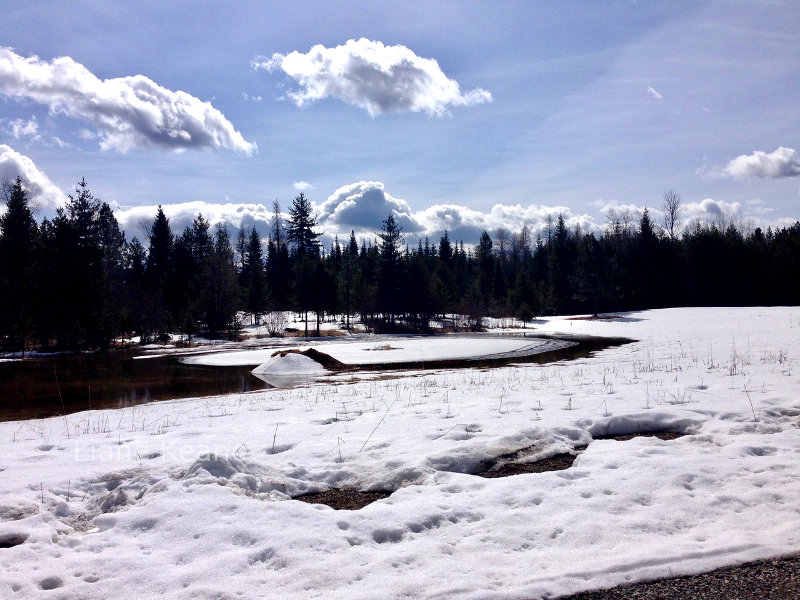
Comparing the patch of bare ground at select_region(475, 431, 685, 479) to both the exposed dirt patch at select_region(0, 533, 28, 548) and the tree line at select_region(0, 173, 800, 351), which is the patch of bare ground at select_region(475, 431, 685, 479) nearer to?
the exposed dirt patch at select_region(0, 533, 28, 548)

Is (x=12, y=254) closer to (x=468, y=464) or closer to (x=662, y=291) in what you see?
(x=468, y=464)

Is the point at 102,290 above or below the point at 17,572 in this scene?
above

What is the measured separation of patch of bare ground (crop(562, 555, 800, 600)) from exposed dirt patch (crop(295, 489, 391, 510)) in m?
2.41

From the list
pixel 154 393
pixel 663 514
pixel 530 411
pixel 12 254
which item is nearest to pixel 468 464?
pixel 663 514

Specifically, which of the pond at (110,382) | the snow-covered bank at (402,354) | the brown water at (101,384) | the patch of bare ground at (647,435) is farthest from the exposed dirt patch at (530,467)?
the snow-covered bank at (402,354)

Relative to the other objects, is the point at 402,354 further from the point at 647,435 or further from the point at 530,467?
the point at 530,467

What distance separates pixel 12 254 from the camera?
3553 cm

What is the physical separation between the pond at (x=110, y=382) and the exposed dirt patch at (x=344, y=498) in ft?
33.8

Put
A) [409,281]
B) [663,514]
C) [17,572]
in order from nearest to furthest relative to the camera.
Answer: [17,572] < [663,514] < [409,281]

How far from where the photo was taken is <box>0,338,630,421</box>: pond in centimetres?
1439

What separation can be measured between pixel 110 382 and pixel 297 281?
101 ft

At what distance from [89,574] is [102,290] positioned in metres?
38.2

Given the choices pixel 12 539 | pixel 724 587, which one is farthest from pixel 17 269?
pixel 724 587

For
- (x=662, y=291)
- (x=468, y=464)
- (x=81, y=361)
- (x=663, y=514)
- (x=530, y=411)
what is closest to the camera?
(x=663, y=514)
